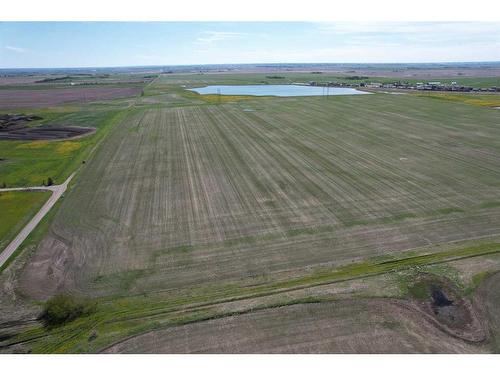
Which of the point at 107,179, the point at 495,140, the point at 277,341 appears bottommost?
the point at 277,341

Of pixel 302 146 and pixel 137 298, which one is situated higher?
pixel 302 146

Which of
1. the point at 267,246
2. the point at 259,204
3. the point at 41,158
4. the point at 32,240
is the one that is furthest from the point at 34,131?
the point at 267,246

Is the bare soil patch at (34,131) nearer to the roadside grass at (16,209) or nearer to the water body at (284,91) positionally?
the roadside grass at (16,209)

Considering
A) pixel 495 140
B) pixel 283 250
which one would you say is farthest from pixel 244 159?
pixel 495 140

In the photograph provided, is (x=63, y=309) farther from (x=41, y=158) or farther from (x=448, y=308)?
(x=41, y=158)

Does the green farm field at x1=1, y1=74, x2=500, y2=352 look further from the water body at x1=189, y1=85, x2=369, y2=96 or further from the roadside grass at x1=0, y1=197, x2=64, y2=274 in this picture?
the water body at x1=189, y1=85, x2=369, y2=96

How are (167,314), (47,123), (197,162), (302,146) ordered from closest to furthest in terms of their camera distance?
(167,314) < (197,162) < (302,146) < (47,123)

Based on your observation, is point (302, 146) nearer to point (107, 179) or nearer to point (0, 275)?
point (107, 179)
